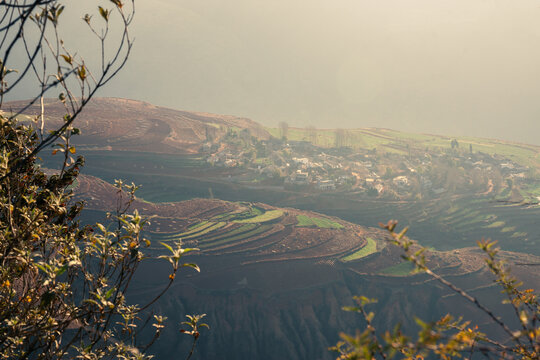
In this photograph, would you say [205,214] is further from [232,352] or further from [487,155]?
[487,155]

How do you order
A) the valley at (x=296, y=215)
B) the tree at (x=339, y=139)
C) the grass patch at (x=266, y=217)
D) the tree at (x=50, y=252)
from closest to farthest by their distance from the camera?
the tree at (x=50, y=252) < the valley at (x=296, y=215) < the grass patch at (x=266, y=217) < the tree at (x=339, y=139)

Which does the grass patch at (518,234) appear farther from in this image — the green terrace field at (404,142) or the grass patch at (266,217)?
the grass patch at (266,217)

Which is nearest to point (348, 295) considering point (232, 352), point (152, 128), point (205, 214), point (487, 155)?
point (232, 352)

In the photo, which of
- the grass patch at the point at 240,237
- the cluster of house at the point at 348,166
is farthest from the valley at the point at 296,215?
the cluster of house at the point at 348,166

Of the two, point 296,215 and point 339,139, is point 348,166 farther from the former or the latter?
point 296,215

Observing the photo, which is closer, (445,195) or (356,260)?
(356,260)

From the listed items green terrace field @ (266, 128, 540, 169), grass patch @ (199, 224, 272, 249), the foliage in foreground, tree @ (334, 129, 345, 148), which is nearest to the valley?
grass patch @ (199, 224, 272, 249)

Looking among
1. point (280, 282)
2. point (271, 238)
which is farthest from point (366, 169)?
point (280, 282)
